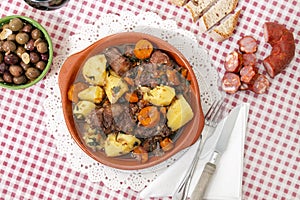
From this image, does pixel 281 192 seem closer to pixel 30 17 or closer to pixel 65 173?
pixel 65 173

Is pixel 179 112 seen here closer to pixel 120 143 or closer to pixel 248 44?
pixel 120 143

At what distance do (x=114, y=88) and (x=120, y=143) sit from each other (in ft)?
0.41

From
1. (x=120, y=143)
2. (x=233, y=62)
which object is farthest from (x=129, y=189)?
(x=233, y=62)

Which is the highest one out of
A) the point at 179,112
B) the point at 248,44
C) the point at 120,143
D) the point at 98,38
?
the point at 248,44

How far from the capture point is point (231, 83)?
1.50 metres

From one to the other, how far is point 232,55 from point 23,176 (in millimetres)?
600

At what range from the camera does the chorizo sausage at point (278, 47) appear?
1485 mm

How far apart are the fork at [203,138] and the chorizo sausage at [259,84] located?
85mm

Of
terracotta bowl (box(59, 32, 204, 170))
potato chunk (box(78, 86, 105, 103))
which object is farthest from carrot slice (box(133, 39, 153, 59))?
potato chunk (box(78, 86, 105, 103))

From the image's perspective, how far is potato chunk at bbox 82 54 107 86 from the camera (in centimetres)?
142

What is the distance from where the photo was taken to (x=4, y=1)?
153 centimetres

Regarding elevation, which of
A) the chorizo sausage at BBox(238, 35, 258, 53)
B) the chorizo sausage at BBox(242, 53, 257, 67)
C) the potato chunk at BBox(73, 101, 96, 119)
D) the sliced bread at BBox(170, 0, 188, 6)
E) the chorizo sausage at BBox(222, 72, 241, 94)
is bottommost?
the potato chunk at BBox(73, 101, 96, 119)

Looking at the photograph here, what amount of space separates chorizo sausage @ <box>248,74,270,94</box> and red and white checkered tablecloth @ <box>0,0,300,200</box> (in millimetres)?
31

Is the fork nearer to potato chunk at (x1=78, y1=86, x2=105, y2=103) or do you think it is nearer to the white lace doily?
the white lace doily
